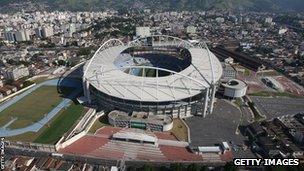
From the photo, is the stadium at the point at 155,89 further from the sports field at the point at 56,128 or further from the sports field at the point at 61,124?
the sports field at the point at 56,128

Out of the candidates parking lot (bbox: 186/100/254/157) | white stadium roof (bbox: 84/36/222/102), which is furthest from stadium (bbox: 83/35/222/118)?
parking lot (bbox: 186/100/254/157)

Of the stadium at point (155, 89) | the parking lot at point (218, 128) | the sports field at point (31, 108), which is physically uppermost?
the stadium at point (155, 89)

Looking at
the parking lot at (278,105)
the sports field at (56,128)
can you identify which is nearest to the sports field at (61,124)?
the sports field at (56,128)

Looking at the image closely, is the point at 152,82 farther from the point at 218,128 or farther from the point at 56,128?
the point at 56,128

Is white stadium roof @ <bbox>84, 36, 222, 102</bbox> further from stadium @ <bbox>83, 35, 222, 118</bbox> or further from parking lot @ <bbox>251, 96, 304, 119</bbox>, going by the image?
parking lot @ <bbox>251, 96, 304, 119</bbox>

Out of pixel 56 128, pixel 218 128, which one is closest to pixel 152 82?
pixel 218 128

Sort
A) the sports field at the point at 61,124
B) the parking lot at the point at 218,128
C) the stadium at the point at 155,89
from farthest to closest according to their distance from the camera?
the stadium at the point at 155,89, the sports field at the point at 61,124, the parking lot at the point at 218,128

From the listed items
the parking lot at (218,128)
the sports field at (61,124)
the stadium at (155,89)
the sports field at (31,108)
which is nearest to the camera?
the parking lot at (218,128)
